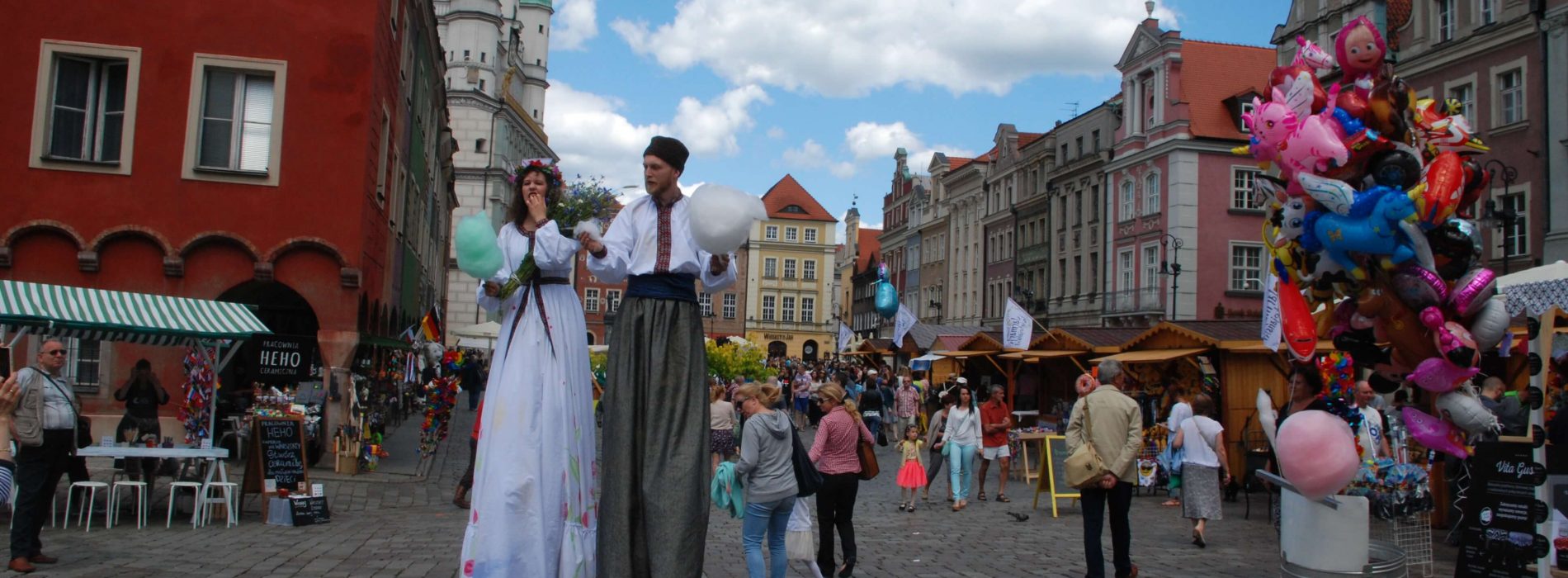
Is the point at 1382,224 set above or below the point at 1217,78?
below

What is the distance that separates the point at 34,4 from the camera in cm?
1708

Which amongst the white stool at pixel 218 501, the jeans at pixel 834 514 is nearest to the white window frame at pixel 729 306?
the white stool at pixel 218 501

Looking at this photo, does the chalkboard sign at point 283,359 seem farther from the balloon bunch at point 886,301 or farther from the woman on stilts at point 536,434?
the balloon bunch at point 886,301

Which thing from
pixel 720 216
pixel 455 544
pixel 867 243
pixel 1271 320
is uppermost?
pixel 867 243

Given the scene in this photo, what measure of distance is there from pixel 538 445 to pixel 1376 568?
445 centimetres

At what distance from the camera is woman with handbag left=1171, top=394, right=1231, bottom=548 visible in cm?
1293

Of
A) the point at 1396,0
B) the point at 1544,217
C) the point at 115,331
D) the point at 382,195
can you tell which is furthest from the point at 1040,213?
the point at 115,331

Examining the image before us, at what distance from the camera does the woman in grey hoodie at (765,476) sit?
8.09 metres

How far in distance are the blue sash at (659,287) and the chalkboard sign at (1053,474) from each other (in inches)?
431

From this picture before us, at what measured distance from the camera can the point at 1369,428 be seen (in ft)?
37.1

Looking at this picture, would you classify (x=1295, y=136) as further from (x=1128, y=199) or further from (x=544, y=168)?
(x=1128, y=199)

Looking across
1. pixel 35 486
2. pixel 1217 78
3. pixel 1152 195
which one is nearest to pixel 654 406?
pixel 35 486

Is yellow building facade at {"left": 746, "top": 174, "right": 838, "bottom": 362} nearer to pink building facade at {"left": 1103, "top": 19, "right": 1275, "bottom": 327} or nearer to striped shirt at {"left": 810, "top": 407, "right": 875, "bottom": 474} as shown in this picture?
pink building facade at {"left": 1103, "top": 19, "right": 1275, "bottom": 327}

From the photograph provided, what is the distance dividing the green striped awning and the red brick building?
14.4ft
